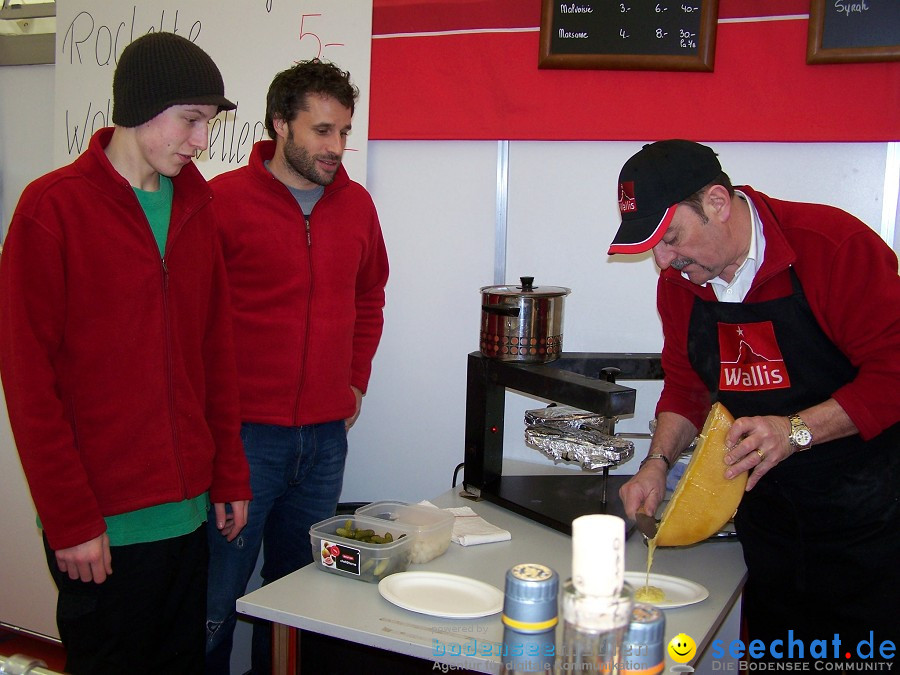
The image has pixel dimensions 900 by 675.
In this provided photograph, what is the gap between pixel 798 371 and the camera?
1641mm

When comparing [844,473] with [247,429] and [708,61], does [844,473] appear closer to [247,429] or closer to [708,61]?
[708,61]

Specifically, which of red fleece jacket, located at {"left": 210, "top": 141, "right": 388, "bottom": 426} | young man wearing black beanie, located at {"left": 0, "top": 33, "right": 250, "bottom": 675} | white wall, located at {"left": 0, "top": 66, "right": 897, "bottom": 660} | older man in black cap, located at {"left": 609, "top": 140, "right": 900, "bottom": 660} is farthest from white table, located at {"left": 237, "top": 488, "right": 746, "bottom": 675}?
white wall, located at {"left": 0, "top": 66, "right": 897, "bottom": 660}

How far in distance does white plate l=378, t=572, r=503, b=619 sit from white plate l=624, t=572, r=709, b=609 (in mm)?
275

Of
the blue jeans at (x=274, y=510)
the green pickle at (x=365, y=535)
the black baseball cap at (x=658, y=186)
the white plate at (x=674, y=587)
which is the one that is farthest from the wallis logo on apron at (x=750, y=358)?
the blue jeans at (x=274, y=510)

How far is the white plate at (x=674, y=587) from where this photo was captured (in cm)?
156

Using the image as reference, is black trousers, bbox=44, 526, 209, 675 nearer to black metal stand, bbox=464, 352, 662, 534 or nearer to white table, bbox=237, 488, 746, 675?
white table, bbox=237, 488, 746, 675

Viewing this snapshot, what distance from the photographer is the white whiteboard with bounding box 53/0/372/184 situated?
2.61m

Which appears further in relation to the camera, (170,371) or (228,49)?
(228,49)

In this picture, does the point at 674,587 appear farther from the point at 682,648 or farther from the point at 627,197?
the point at 627,197

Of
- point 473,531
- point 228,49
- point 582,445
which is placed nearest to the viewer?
point 473,531

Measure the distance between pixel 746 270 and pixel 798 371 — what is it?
0.73ft

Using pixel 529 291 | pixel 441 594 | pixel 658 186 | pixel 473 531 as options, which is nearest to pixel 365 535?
pixel 441 594

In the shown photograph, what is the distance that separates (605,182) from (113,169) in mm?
1407

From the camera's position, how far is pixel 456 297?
265cm
